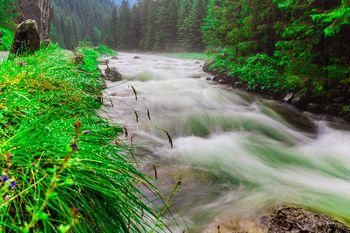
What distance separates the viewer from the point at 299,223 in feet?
10.2

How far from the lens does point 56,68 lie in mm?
5059

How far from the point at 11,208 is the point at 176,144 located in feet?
15.8

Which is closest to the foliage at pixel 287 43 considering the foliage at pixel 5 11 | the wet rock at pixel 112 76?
the wet rock at pixel 112 76

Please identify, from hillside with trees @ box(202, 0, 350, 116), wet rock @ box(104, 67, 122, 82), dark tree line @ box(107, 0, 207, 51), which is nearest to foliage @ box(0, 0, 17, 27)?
wet rock @ box(104, 67, 122, 82)

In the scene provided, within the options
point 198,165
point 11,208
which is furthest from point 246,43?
point 11,208

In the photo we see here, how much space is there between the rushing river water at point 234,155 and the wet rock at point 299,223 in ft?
1.23

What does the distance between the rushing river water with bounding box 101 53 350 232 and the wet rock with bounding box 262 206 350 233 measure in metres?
0.38

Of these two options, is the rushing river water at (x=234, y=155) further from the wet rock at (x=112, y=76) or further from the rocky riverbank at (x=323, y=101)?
the wet rock at (x=112, y=76)

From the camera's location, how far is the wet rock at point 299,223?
9.78 feet

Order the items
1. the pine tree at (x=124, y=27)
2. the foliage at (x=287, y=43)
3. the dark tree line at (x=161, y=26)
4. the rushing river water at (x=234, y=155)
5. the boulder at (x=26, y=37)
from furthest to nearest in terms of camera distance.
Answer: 1. the pine tree at (x=124, y=27)
2. the dark tree line at (x=161, y=26)
3. the foliage at (x=287, y=43)
4. the boulder at (x=26, y=37)
5. the rushing river water at (x=234, y=155)

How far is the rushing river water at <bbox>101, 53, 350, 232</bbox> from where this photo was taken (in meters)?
4.00

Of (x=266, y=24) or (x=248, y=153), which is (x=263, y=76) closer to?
(x=266, y=24)

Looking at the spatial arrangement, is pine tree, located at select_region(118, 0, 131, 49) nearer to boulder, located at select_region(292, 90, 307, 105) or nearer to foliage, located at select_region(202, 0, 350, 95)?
foliage, located at select_region(202, 0, 350, 95)

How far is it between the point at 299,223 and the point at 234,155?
2.79 m
